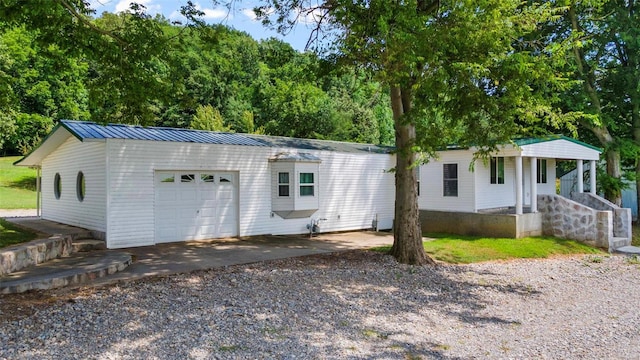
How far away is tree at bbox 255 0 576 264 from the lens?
7.39 m

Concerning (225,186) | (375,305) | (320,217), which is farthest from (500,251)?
(225,186)

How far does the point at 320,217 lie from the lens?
591 inches

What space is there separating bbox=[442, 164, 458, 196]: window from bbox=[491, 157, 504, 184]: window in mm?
1550

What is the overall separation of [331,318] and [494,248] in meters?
7.92

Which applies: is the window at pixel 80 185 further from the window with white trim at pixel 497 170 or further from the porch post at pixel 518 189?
the window with white trim at pixel 497 170

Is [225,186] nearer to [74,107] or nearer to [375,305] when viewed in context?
[375,305]

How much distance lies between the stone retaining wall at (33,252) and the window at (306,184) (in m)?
6.64

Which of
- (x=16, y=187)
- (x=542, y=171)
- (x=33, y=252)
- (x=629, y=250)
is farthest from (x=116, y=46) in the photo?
(x=16, y=187)

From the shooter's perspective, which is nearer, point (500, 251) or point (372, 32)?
point (372, 32)

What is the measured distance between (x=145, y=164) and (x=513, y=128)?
8.77m

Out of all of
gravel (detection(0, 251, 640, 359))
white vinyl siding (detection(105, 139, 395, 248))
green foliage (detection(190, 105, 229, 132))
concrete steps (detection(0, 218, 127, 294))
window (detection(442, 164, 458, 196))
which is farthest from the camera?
green foliage (detection(190, 105, 229, 132))

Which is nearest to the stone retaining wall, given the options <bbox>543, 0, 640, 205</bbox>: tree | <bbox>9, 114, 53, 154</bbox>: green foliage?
<bbox>543, 0, 640, 205</bbox>: tree

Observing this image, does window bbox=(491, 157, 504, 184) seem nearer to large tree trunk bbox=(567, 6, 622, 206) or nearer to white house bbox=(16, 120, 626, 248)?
white house bbox=(16, 120, 626, 248)

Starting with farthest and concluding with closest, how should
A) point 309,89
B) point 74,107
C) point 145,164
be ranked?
point 74,107, point 309,89, point 145,164
